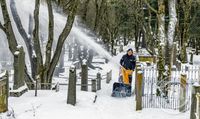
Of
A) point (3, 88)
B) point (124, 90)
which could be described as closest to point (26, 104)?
point (3, 88)

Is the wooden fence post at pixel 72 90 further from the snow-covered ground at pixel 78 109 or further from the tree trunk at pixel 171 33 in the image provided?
the tree trunk at pixel 171 33

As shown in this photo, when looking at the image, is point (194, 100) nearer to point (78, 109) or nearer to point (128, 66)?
point (78, 109)

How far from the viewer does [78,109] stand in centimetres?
1245

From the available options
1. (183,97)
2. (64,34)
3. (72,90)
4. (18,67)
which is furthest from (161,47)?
(18,67)

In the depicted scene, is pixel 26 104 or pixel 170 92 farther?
pixel 170 92

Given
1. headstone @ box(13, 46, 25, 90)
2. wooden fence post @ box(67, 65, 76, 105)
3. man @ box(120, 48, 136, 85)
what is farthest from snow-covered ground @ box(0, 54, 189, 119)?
man @ box(120, 48, 136, 85)

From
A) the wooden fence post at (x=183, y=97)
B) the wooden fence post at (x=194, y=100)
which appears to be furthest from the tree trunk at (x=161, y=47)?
the wooden fence post at (x=194, y=100)

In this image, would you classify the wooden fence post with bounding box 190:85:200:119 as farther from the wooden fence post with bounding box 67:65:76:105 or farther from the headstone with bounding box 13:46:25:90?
the headstone with bounding box 13:46:25:90

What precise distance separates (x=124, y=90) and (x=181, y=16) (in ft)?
74.5

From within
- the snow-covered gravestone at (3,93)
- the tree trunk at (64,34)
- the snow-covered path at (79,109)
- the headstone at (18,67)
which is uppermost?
the tree trunk at (64,34)

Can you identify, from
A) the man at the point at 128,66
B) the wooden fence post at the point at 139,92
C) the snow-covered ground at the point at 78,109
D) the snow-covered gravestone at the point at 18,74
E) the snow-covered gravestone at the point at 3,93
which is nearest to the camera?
the snow-covered gravestone at the point at 3,93

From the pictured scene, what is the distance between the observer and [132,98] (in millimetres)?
16703

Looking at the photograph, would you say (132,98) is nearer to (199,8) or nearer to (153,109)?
(153,109)

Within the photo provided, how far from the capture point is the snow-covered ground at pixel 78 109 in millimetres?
11312
